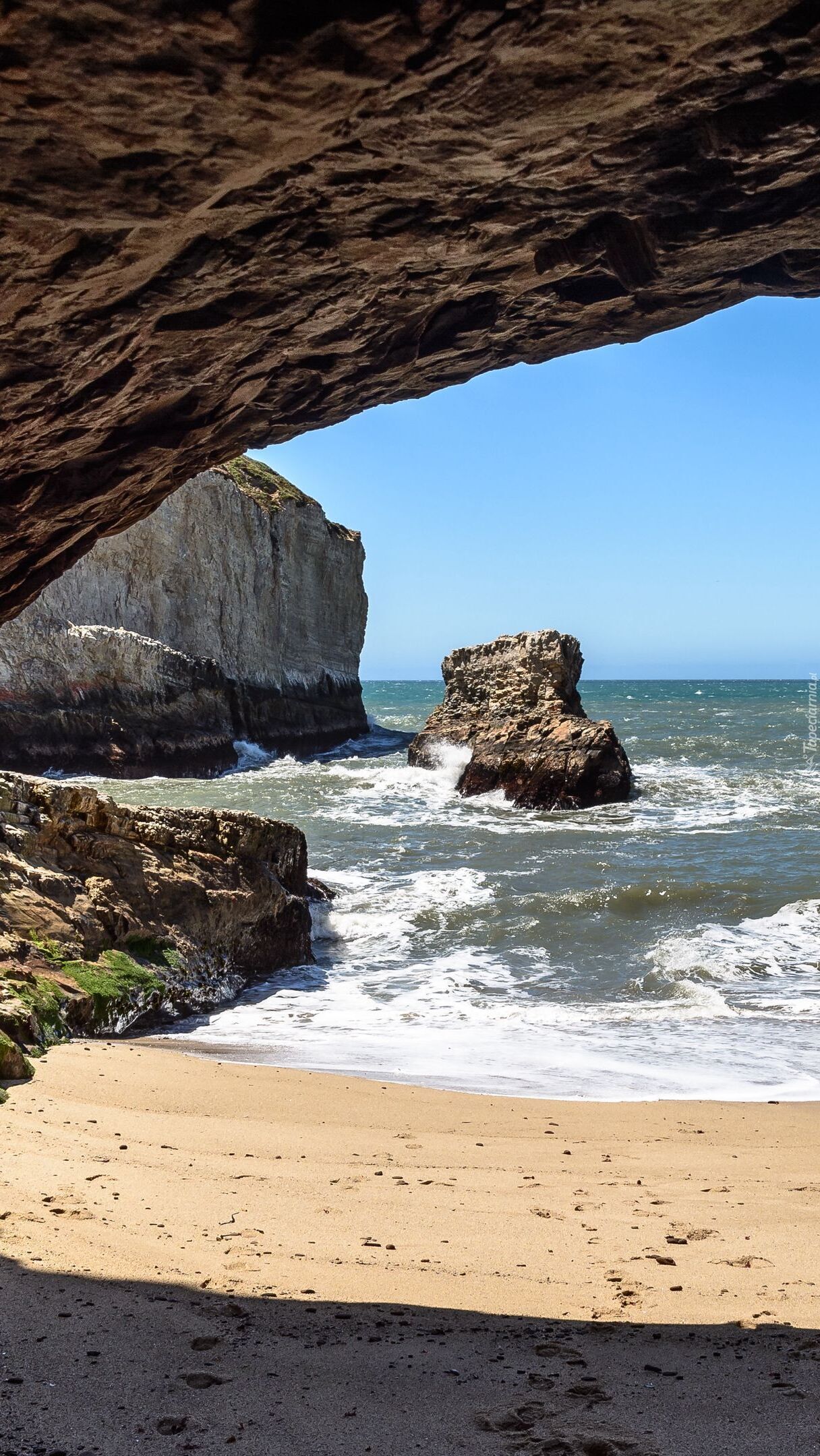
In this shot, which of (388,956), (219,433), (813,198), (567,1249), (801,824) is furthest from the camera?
(801,824)

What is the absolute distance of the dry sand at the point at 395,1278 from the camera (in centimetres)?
271

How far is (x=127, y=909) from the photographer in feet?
28.3

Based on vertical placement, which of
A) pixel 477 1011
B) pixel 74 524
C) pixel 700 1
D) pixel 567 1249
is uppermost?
pixel 700 1

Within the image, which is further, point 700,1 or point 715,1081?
point 715,1081

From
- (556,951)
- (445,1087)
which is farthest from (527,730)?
(445,1087)

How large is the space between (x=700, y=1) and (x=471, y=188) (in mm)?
Answer: 983

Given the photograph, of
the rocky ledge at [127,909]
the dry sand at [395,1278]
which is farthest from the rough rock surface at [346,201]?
the rocky ledge at [127,909]

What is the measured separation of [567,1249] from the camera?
407 centimetres

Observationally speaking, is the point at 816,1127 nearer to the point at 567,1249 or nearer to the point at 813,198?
the point at 567,1249

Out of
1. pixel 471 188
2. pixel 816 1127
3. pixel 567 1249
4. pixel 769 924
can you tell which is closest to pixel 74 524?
pixel 471 188

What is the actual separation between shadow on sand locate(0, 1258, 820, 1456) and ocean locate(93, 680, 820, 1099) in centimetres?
371

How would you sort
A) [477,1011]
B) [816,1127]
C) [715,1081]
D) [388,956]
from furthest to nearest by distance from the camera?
1. [388,956]
2. [477,1011]
3. [715,1081]
4. [816,1127]

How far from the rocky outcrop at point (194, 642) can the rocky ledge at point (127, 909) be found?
18.5 meters

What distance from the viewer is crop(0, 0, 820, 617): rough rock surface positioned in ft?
7.59
